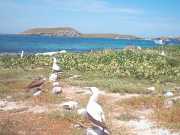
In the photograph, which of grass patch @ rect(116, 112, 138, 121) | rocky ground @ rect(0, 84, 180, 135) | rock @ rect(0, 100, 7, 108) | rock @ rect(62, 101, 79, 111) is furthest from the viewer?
rock @ rect(0, 100, 7, 108)

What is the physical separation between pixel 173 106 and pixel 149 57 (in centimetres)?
2514

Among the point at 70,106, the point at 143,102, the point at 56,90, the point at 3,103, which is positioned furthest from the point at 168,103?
the point at 3,103

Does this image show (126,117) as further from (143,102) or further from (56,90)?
(56,90)

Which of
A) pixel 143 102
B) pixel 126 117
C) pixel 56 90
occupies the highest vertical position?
pixel 56 90

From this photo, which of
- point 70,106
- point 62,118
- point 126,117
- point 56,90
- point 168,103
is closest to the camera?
point 62,118

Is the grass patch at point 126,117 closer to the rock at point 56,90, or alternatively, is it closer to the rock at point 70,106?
the rock at point 70,106

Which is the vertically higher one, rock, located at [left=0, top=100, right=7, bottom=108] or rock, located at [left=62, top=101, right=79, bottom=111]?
rock, located at [left=62, top=101, right=79, bottom=111]

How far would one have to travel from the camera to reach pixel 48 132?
1995 cm

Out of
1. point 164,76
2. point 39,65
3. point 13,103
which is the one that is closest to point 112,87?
point 13,103

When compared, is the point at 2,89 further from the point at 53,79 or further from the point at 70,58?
the point at 70,58

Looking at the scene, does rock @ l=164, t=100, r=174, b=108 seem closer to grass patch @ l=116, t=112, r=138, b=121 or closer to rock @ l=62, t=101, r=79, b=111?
grass patch @ l=116, t=112, r=138, b=121

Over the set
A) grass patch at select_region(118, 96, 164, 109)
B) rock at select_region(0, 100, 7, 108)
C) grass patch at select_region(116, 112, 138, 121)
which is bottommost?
rock at select_region(0, 100, 7, 108)

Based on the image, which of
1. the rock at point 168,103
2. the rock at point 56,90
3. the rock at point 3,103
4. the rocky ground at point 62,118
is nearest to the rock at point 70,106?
the rocky ground at point 62,118

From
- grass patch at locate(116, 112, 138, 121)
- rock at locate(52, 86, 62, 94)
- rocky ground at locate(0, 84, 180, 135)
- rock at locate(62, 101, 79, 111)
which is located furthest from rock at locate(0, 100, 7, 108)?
grass patch at locate(116, 112, 138, 121)
